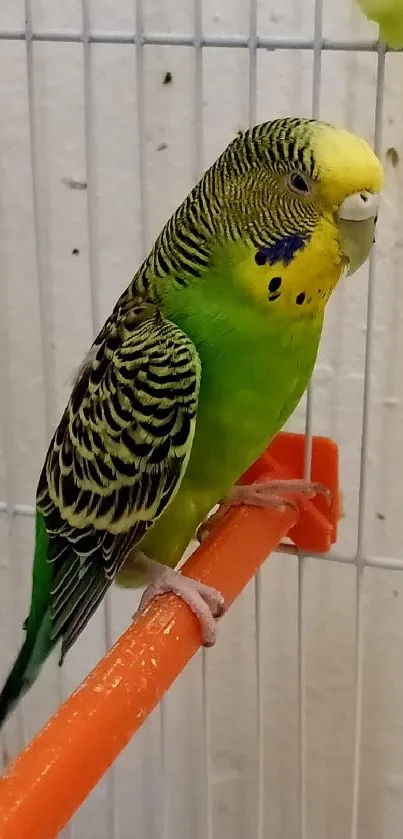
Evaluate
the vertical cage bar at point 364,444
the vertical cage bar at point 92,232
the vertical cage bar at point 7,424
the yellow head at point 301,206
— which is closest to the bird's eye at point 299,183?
the yellow head at point 301,206

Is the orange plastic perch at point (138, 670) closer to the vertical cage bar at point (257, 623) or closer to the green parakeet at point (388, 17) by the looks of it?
the vertical cage bar at point (257, 623)

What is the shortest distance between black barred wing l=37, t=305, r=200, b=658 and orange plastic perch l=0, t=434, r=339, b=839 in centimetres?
6

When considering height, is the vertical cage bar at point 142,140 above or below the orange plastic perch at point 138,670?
above

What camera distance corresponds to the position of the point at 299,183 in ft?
1.91

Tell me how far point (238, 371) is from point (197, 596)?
150mm

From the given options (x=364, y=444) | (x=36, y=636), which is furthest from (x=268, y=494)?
(x=36, y=636)

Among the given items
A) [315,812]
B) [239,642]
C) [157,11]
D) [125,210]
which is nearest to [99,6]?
[157,11]

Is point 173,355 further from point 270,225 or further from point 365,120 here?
point 365,120

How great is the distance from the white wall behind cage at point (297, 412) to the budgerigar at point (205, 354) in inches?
4.1

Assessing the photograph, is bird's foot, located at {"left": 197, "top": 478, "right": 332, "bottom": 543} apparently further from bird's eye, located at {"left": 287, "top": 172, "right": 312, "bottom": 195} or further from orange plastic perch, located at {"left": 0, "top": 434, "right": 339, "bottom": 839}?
bird's eye, located at {"left": 287, "top": 172, "right": 312, "bottom": 195}

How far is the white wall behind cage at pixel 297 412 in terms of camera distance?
777 millimetres

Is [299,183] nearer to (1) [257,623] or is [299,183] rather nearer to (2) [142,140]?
(2) [142,140]

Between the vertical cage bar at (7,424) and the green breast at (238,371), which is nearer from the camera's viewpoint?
the green breast at (238,371)

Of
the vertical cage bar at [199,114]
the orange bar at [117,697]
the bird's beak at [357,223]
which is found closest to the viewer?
the orange bar at [117,697]
